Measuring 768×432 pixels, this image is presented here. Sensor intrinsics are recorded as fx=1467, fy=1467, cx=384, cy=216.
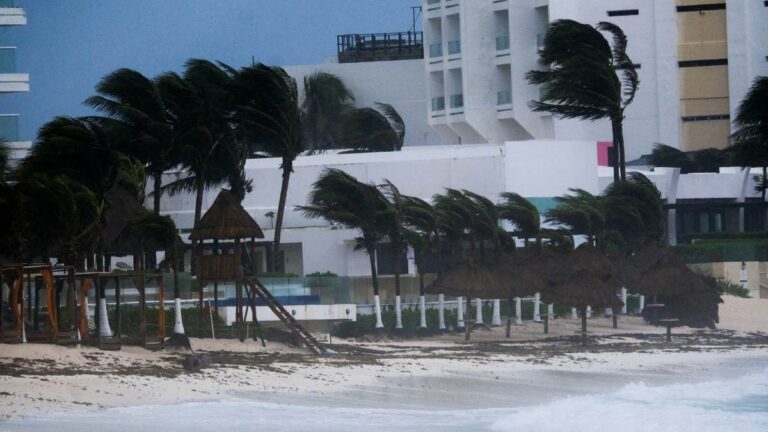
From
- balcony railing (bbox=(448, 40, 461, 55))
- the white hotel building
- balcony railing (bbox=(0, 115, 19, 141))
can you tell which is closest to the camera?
balcony railing (bbox=(0, 115, 19, 141))

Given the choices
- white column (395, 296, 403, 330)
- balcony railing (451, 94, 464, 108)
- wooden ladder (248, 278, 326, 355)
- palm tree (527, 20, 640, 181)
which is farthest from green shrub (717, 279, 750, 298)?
wooden ladder (248, 278, 326, 355)

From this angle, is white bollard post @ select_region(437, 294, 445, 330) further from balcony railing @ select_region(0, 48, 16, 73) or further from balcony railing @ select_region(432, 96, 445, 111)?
balcony railing @ select_region(432, 96, 445, 111)

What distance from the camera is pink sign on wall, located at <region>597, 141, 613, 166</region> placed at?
219 feet

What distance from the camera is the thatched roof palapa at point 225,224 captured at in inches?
1417

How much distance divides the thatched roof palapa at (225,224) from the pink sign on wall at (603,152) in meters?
32.8

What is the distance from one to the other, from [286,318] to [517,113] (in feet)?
109

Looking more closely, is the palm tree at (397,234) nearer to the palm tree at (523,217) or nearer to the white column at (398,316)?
the white column at (398,316)

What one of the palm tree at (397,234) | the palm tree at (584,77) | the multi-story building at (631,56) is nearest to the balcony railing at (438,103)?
the multi-story building at (631,56)

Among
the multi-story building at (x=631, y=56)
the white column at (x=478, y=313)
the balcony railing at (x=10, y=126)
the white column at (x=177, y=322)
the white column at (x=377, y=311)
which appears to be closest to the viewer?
the white column at (x=177, y=322)

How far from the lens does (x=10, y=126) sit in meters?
45.2

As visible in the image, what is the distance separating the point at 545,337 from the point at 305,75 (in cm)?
4352

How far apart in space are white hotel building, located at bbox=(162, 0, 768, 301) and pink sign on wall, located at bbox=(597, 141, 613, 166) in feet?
0.46

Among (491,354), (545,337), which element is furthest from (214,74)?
(491,354)

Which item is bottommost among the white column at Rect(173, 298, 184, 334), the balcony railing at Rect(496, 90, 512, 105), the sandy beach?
the sandy beach
